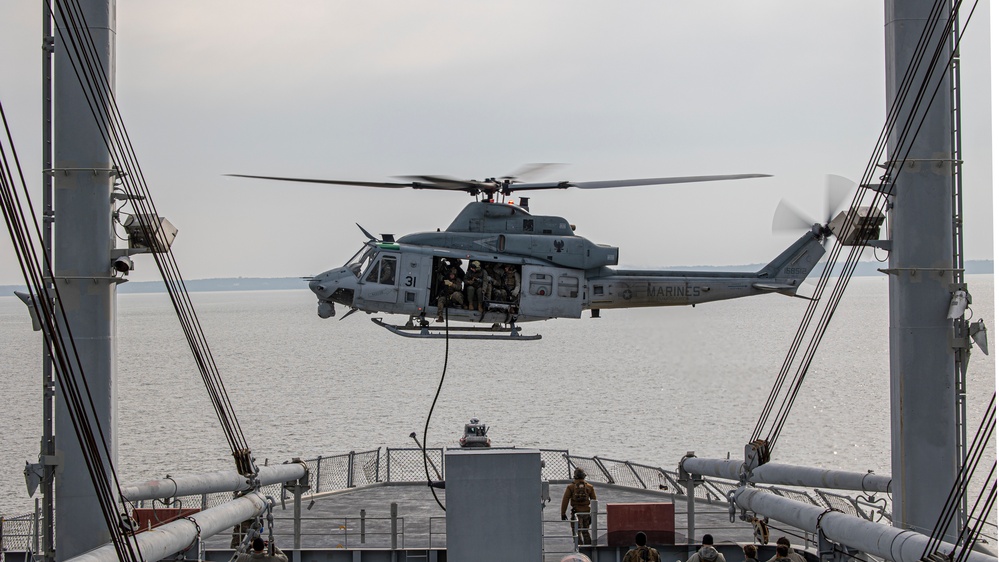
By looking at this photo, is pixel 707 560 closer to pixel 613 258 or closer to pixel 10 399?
pixel 613 258

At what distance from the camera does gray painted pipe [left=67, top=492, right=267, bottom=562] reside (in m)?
13.5

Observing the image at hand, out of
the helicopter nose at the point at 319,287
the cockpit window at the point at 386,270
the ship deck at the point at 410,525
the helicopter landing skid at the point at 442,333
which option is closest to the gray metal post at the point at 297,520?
the ship deck at the point at 410,525

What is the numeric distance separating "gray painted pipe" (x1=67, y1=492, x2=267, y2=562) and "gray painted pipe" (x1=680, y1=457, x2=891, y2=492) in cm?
810

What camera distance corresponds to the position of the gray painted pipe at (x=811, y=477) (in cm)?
1673

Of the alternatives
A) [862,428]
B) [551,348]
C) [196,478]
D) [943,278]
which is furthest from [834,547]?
[551,348]

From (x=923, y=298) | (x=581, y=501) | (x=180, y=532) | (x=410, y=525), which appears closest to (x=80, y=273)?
(x=180, y=532)

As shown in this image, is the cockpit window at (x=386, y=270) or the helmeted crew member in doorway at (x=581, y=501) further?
the cockpit window at (x=386, y=270)

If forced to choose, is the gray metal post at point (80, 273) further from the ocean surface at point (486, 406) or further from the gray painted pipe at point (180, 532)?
the ocean surface at point (486, 406)

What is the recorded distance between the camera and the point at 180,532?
1470 cm

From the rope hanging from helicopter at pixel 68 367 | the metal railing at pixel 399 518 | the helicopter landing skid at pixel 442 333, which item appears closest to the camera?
the rope hanging from helicopter at pixel 68 367

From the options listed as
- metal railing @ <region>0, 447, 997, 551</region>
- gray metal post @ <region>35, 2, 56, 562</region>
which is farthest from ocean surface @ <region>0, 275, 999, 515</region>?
gray metal post @ <region>35, 2, 56, 562</region>

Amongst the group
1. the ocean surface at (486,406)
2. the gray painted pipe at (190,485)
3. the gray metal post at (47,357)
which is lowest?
the ocean surface at (486,406)

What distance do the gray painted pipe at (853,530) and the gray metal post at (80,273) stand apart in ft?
30.7

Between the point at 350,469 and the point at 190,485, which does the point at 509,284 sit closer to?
the point at 350,469
